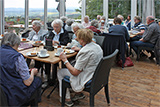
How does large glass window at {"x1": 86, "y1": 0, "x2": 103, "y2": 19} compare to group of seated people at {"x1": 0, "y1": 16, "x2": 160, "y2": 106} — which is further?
large glass window at {"x1": 86, "y1": 0, "x2": 103, "y2": 19}

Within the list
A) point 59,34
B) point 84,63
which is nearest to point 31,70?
point 84,63

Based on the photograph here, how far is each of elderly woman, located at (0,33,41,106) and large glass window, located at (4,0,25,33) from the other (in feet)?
14.4

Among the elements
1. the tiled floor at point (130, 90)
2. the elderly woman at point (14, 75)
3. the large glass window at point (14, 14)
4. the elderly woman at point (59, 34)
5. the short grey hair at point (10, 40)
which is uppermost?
the large glass window at point (14, 14)

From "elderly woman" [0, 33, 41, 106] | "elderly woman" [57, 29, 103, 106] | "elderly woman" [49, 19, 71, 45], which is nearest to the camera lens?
"elderly woman" [0, 33, 41, 106]

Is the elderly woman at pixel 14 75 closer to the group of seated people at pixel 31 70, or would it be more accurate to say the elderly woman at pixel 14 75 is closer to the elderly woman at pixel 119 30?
the group of seated people at pixel 31 70

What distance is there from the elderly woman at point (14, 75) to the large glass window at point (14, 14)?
440 centimetres

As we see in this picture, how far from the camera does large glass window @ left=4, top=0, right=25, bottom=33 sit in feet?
18.7

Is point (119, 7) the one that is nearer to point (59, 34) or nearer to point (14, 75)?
point (59, 34)

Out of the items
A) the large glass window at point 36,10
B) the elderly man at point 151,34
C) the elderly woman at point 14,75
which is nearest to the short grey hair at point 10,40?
the elderly woman at point 14,75

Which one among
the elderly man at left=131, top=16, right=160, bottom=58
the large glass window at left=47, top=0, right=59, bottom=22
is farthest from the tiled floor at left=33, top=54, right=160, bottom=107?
the large glass window at left=47, top=0, right=59, bottom=22

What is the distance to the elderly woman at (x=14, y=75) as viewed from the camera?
1.47m

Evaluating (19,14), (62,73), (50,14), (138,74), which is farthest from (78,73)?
(50,14)

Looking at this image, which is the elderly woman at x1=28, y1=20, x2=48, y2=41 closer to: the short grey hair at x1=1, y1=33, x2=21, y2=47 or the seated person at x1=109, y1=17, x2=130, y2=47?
the seated person at x1=109, y1=17, x2=130, y2=47

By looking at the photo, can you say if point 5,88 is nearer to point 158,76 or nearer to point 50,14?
point 158,76
